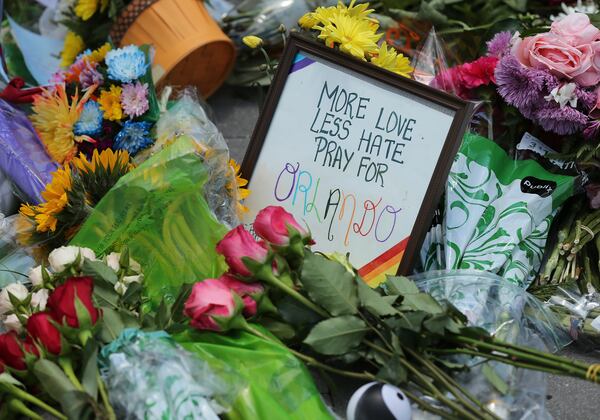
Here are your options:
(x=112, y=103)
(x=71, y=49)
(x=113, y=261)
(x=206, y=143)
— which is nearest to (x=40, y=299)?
(x=113, y=261)

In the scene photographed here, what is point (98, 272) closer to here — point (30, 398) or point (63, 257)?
point (63, 257)

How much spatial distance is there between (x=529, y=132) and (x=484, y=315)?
631 millimetres

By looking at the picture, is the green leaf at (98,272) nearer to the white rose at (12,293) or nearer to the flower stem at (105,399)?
the white rose at (12,293)

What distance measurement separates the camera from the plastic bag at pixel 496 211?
176cm

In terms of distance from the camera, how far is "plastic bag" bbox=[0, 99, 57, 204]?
6.42ft

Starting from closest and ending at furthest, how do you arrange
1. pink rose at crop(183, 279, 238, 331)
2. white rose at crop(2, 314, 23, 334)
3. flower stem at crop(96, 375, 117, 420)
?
flower stem at crop(96, 375, 117, 420) → pink rose at crop(183, 279, 238, 331) → white rose at crop(2, 314, 23, 334)

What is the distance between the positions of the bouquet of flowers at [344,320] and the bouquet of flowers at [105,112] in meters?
0.77

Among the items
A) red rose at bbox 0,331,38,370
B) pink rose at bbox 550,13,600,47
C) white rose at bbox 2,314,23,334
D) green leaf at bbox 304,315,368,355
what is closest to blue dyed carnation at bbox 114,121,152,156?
white rose at bbox 2,314,23,334

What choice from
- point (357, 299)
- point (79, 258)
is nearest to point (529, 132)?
point (357, 299)

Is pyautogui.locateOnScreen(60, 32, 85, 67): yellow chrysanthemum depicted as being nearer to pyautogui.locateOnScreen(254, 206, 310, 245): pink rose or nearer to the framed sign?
the framed sign

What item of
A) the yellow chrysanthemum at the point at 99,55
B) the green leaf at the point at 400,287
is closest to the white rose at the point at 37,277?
the green leaf at the point at 400,287

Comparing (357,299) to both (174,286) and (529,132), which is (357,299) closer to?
(174,286)

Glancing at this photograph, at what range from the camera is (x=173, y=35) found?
253 cm

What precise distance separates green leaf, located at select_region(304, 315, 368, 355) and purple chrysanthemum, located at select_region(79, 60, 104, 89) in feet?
3.60
